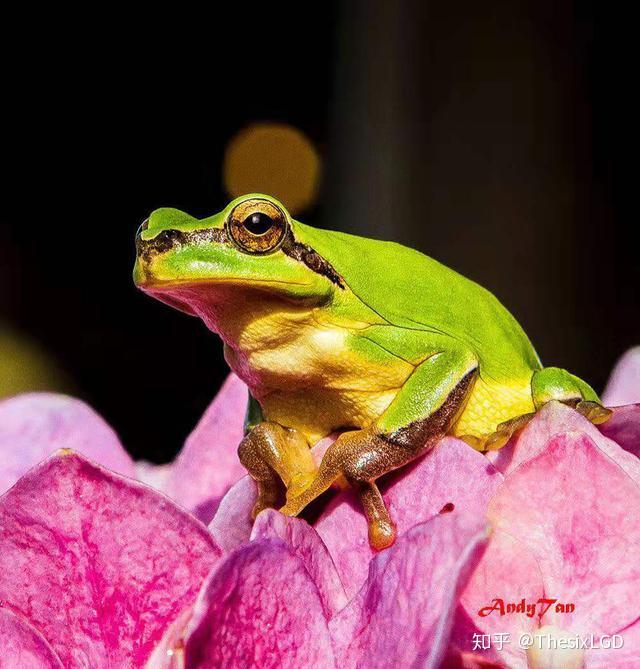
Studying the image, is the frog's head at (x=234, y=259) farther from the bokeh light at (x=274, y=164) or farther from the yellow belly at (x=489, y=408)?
the bokeh light at (x=274, y=164)

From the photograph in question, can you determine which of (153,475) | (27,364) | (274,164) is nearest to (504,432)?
(153,475)

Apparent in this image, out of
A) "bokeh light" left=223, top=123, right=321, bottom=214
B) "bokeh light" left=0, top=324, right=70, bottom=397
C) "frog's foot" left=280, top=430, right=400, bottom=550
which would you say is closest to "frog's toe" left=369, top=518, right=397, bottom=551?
"frog's foot" left=280, top=430, right=400, bottom=550

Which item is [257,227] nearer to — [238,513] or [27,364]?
[238,513]

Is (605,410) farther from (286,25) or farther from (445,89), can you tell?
(286,25)

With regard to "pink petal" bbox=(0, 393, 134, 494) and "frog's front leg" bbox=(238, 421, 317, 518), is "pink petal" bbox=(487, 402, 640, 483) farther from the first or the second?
"pink petal" bbox=(0, 393, 134, 494)

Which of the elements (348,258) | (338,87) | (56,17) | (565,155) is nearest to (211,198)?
(338,87)

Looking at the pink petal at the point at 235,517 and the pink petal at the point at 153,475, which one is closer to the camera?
the pink petal at the point at 235,517

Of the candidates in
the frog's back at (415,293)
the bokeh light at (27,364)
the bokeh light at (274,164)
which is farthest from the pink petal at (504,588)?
the bokeh light at (274,164)

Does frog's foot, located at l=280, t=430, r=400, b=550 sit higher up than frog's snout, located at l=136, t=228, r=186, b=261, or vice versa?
frog's snout, located at l=136, t=228, r=186, b=261
